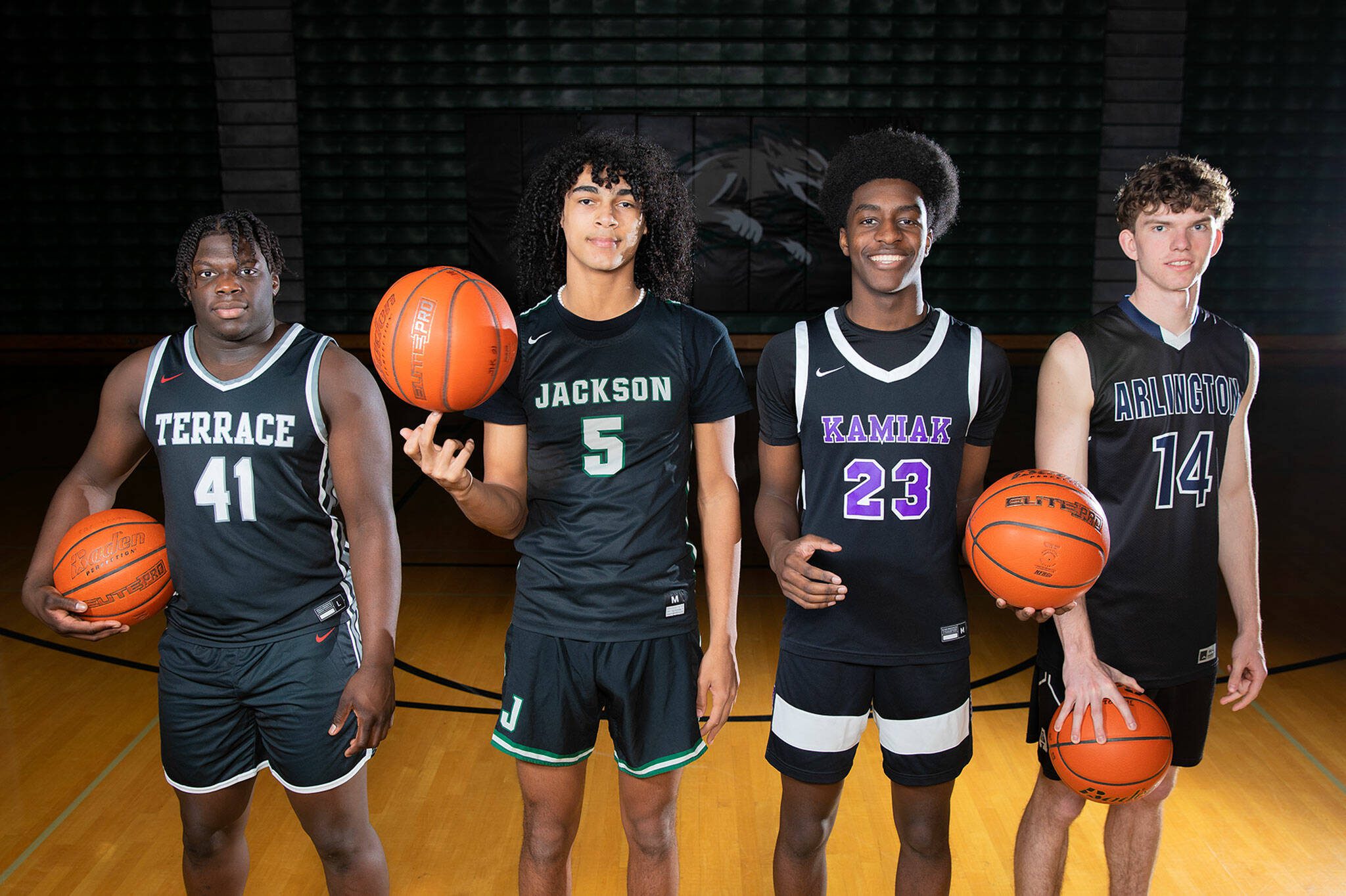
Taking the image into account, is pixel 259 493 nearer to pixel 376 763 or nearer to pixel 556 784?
pixel 556 784

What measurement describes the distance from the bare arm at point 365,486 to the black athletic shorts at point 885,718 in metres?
0.79

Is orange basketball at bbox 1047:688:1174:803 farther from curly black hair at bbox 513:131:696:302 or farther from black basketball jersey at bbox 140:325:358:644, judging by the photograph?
black basketball jersey at bbox 140:325:358:644

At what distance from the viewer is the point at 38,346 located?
30.7ft

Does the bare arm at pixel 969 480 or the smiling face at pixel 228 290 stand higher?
the smiling face at pixel 228 290

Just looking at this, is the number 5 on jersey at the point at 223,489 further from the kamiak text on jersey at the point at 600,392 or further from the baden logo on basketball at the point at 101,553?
the kamiak text on jersey at the point at 600,392

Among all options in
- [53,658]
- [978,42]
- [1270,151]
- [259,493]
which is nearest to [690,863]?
[259,493]

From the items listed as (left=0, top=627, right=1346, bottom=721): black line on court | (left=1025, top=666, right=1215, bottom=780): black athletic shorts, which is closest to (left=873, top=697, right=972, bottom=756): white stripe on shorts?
(left=1025, top=666, right=1215, bottom=780): black athletic shorts

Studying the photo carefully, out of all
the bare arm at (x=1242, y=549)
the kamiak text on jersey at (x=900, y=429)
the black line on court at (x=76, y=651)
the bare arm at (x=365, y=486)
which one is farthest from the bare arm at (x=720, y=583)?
the black line on court at (x=76, y=651)

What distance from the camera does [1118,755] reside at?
202cm

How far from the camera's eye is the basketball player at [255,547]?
2070mm

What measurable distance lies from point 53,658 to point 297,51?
649 centimetres

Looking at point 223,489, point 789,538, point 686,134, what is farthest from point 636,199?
point 686,134

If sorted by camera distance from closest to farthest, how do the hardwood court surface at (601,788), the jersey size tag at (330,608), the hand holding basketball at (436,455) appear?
the hand holding basketball at (436,455), the jersey size tag at (330,608), the hardwood court surface at (601,788)

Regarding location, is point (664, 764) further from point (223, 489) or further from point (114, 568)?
point (114, 568)
